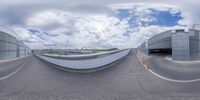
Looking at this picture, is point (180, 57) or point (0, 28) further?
point (0, 28)

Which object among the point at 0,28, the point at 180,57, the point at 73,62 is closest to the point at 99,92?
the point at 73,62

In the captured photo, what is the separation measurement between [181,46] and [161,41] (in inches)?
620

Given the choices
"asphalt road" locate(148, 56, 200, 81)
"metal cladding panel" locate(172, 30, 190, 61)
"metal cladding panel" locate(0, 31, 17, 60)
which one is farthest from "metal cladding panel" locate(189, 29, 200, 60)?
"metal cladding panel" locate(0, 31, 17, 60)

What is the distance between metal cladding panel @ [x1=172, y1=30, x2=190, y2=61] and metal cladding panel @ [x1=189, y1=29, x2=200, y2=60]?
6.50 ft

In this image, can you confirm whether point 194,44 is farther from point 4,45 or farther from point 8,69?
point 4,45

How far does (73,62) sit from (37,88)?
703cm

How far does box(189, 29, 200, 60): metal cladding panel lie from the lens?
40216 millimetres

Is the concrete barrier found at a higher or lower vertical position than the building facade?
lower

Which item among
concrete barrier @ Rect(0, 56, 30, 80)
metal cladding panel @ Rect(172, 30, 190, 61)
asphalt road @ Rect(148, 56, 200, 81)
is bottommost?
concrete barrier @ Rect(0, 56, 30, 80)

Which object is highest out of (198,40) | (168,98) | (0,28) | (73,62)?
(0,28)

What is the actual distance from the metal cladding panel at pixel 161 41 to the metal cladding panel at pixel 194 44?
286 inches

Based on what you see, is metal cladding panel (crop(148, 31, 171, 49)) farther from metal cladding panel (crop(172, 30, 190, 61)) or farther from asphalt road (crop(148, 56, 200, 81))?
asphalt road (crop(148, 56, 200, 81))

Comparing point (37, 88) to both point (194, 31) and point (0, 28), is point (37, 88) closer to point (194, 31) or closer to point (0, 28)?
point (194, 31)

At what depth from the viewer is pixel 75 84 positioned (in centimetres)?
1305
